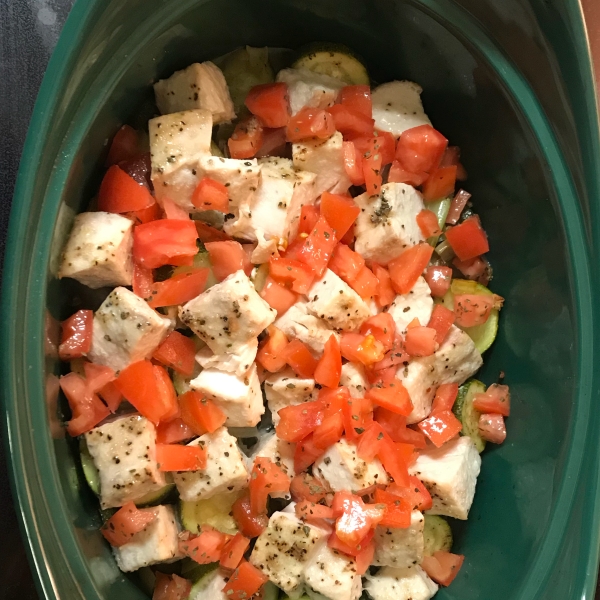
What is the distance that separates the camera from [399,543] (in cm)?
171

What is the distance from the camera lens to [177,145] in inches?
63.3

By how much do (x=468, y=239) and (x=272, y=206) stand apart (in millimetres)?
622

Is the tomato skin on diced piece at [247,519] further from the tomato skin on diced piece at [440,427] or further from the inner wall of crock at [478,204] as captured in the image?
the tomato skin on diced piece at [440,427]

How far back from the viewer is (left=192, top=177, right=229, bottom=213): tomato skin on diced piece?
1639mm

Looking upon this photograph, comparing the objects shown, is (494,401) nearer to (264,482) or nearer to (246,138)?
(264,482)

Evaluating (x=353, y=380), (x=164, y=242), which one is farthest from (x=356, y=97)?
(x=353, y=380)

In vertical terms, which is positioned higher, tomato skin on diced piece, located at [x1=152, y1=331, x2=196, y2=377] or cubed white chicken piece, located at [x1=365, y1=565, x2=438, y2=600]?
tomato skin on diced piece, located at [x1=152, y1=331, x2=196, y2=377]

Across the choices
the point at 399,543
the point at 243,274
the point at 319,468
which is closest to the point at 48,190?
the point at 243,274

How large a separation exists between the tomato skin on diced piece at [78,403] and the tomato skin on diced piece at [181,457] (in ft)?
0.65

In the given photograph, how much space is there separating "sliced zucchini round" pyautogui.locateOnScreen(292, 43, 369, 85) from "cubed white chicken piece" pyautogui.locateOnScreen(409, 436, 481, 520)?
1151 millimetres

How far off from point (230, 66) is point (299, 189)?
0.42m

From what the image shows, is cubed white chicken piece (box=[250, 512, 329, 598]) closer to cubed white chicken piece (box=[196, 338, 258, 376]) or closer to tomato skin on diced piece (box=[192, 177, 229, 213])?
cubed white chicken piece (box=[196, 338, 258, 376])

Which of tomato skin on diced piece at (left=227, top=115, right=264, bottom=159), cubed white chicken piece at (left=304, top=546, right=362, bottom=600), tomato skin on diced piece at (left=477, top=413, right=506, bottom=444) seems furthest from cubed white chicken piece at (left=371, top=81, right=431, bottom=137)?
cubed white chicken piece at (left=304, top=546, right=362, bottom=600)

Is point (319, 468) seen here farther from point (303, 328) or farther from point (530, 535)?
point (530, 535)
